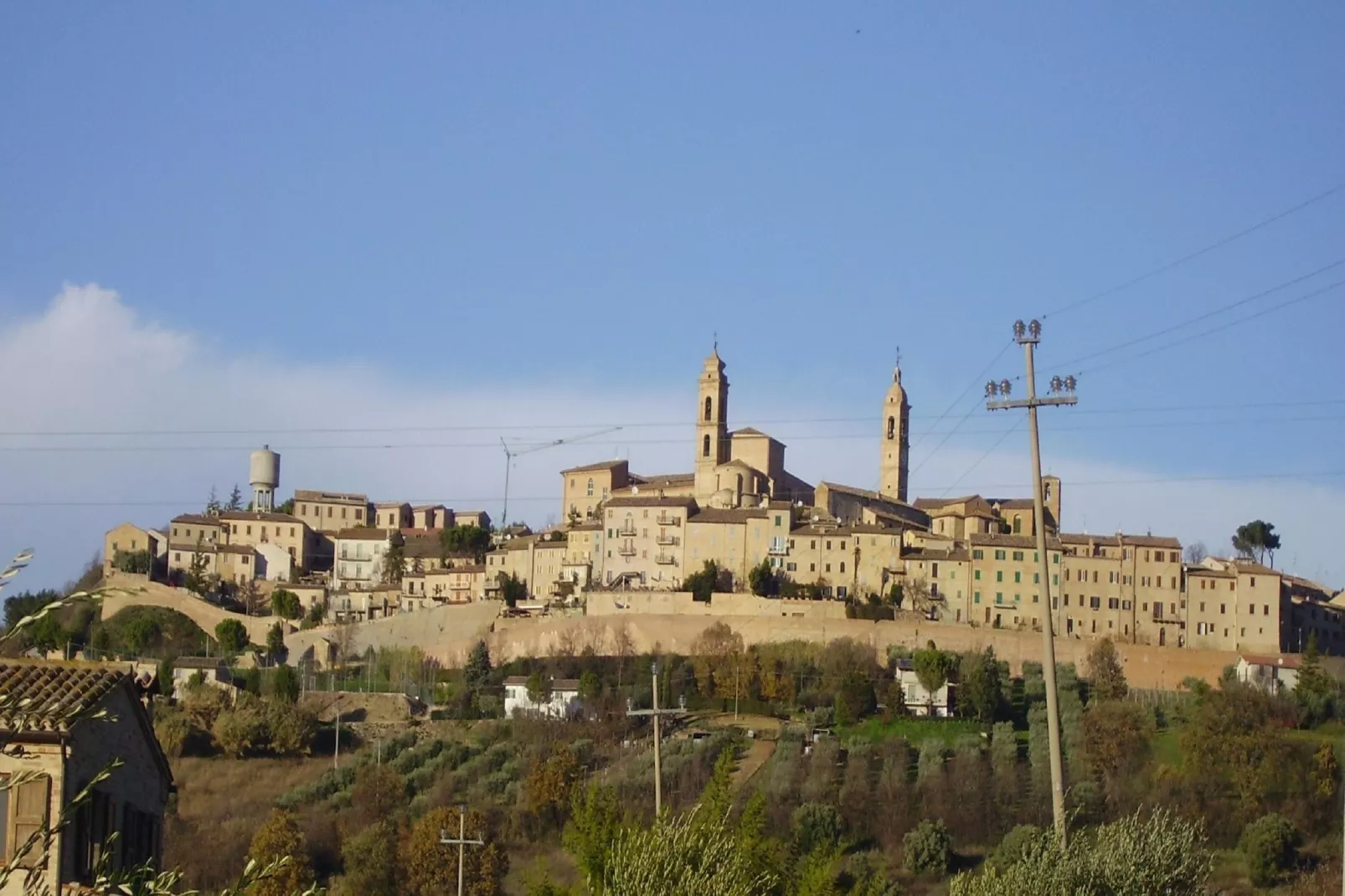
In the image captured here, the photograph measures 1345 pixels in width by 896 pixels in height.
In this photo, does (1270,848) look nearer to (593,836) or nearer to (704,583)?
(704,583)

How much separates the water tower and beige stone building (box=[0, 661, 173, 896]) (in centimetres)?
8970

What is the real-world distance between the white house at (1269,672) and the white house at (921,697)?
1082cm

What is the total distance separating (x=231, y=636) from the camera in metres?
78.4

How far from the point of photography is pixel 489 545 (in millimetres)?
92438

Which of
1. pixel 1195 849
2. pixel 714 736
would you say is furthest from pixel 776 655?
pixel 1195 849

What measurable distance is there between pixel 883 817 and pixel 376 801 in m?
14.2

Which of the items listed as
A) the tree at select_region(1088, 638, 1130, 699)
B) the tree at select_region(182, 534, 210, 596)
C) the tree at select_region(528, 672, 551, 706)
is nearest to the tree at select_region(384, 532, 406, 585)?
the tree at select_region(182, 534, 210, 596)

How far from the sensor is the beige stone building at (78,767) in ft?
35.4

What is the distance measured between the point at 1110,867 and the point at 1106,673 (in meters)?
53.0

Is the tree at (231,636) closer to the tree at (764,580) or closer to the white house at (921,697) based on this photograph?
the tree at (764,580)

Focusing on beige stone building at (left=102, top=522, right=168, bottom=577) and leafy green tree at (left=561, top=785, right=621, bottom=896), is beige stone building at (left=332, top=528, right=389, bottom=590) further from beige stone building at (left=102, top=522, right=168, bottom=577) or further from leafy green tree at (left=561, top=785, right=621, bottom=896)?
leafy green tree at (left=561, top=785, right=621, bottom=896)

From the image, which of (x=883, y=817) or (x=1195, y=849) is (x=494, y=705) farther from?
(x=1195, y=849)

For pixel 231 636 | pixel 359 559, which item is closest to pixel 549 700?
pixel 231 636

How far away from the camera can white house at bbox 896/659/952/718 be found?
67.4 meters
